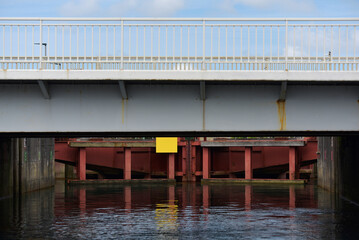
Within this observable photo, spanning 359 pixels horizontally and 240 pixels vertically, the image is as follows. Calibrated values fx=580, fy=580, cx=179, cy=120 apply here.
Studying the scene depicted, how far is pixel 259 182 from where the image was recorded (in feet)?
176

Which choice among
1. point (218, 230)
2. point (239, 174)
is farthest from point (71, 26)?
point (239, 174)

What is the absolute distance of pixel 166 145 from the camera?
5581 cm

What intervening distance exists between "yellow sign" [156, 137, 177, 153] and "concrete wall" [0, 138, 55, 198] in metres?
10.3

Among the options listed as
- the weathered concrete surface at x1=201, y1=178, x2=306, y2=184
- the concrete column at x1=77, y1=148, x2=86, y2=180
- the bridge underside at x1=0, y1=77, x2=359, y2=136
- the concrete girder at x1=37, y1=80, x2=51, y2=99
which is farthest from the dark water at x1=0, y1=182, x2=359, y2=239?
the concrete column at x1=77, y1=148, x2=86, y2=180

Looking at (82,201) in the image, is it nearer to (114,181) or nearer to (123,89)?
(114,181)

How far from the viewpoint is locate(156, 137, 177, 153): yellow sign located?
55656 millimetres

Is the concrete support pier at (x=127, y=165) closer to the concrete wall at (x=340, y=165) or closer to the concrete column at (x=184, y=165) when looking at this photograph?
the concrete column at (x=184, y=165)

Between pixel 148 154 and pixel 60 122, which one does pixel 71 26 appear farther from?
pixel 148 154

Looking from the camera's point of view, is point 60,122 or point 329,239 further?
point 329,239

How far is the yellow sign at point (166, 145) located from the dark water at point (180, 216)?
44.6 feet

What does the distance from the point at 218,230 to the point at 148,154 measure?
3696 centimetres

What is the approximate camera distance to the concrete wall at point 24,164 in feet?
119

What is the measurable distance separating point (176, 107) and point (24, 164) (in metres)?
24.1

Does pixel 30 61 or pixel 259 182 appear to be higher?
pixel 30 61
